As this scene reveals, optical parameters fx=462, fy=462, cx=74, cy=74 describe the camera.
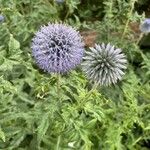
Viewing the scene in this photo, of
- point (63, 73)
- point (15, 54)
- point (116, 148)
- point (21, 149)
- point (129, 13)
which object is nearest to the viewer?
point (15, 54)

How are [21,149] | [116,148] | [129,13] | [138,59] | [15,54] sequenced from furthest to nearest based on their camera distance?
1. [138,59]
2. [129,13]
3. [116,148]
4. [21,149]
5. [15,54]

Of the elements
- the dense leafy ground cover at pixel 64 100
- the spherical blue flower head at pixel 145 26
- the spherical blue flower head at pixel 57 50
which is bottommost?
the dense leafy ground cover at pixel 64 100

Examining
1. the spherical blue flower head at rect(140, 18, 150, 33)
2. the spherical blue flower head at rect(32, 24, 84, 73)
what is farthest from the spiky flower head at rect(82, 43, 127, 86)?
the spherical blue flower head at rect(140, 18, 150, 33)

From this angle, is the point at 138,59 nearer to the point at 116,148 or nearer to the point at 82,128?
the point at 116,148

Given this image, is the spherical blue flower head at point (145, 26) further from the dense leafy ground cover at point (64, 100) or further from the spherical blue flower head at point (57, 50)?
the spherical blue flower head at point (57, 50)

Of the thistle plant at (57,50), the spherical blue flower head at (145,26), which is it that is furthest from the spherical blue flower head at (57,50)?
the spherical blue flower head at (145,26)

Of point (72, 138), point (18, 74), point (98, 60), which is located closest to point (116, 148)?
point (72, 138)
